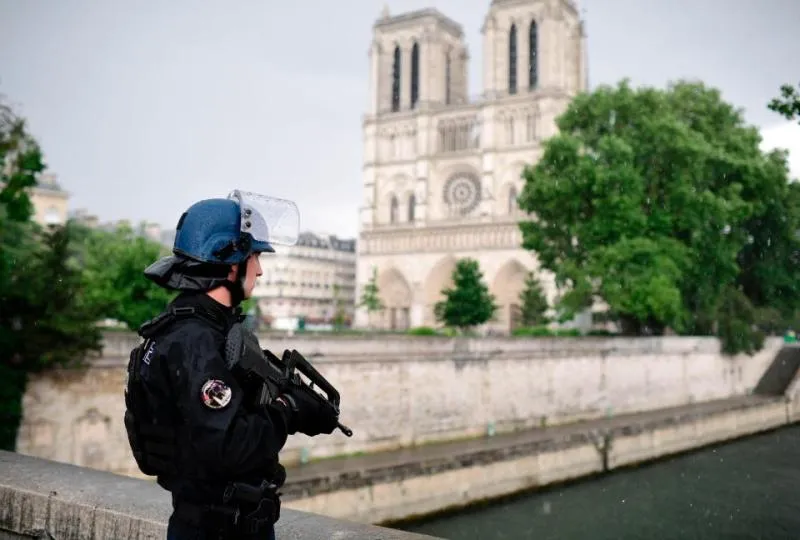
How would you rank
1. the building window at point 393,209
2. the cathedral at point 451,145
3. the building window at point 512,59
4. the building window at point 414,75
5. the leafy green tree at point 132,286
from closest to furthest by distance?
the leafy green tree at point 132,286 → the cathedral at point 451,145 → the building window at point 512,59 → the building window at point 393,209 → the building window at point 414,75

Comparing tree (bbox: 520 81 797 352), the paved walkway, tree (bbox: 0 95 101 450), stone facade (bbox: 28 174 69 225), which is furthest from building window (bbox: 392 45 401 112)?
tree (bbox: 0 95 101 450)

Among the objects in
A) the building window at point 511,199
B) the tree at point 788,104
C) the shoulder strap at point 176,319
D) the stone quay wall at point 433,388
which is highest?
the building window at point 511,199

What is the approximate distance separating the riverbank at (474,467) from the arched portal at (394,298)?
36.3 meters

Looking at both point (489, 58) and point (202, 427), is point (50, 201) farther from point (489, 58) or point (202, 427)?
point (202, 427)

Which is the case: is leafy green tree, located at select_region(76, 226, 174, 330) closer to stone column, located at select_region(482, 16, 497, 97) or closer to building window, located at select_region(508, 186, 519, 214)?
building window, located at select_region(508, 186, 519, 214)

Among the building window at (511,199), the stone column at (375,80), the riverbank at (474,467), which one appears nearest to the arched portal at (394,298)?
the building window at (511,199)

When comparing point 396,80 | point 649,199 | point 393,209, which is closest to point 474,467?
point 649,199

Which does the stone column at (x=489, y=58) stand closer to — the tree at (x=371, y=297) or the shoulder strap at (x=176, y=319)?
the tree at (x=371, y=297)

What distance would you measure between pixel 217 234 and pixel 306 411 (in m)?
0.50

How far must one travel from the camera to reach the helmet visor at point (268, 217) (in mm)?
2086

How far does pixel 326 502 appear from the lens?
1168cm

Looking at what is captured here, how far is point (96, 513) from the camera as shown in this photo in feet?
10.5

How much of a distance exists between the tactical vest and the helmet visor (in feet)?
0.87

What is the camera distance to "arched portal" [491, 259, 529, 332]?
5372 centimetres
